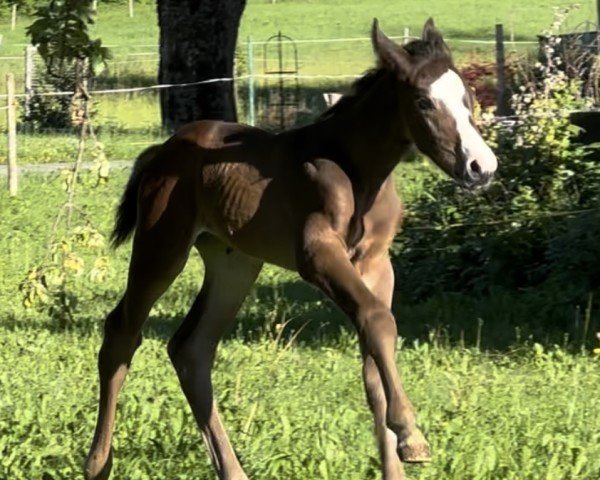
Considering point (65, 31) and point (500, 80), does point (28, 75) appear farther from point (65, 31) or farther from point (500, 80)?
point (65, 31)

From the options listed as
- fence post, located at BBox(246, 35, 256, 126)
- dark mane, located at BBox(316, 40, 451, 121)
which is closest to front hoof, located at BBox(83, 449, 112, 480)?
dark mane, located at BBox(316, 40, 451, 121)

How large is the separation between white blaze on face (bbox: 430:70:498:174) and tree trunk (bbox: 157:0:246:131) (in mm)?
13610

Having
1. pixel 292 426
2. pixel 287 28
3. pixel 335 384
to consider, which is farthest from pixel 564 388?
pixel 287 28

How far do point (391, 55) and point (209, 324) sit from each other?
1.78m

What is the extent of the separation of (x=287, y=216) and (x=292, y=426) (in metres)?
1.54

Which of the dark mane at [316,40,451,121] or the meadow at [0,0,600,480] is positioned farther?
the meadow at [0,0,600,480]

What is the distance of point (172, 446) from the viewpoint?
6613 millimetres

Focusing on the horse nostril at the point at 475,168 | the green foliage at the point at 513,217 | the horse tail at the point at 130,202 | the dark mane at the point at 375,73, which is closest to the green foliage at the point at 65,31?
the horse tail at the point at 130,202

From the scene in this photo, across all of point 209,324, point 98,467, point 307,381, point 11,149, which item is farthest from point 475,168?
point 11,149

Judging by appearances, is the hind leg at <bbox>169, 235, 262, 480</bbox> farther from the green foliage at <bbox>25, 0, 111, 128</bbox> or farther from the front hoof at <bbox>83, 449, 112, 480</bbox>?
the green foliage at <bbox>25, 0, 111, 128</bbox>

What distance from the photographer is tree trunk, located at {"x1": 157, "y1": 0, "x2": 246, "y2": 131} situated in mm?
18641

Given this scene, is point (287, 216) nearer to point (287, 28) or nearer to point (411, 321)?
point (411, 321)

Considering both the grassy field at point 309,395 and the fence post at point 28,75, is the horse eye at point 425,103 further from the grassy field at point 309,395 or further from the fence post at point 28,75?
the fence post at point 28,75

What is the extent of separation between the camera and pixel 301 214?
5438mm
